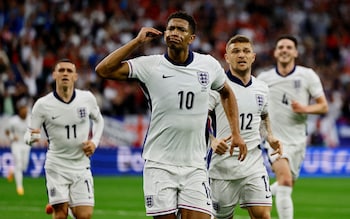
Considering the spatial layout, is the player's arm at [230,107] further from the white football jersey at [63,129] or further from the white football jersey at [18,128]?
the white football jersey at [18,128]

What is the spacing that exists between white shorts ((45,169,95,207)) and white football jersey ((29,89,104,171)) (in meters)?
0.10

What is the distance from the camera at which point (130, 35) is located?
96.2 feet

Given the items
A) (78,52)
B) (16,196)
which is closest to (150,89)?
(16,196)

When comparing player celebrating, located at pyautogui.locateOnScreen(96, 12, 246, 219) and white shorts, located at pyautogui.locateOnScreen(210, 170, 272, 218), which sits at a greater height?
player celebrating, located at pyautogui.locateOnScreen(96, 12, 246, 219)

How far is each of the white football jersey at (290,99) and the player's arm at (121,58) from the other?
206 inches

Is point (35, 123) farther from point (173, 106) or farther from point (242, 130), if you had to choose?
point (173, 106)

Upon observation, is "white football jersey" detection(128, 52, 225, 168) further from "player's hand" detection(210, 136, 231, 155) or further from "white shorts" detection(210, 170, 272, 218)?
"white shorts" detection(210, 170, 272, 218)

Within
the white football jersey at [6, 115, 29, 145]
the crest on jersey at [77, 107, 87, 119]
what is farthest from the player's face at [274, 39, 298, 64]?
the white football jersey at [6, 115, 29, 145]

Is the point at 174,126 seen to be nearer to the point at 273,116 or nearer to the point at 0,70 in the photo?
the point at 273,116

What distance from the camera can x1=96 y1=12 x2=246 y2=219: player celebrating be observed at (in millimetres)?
9289

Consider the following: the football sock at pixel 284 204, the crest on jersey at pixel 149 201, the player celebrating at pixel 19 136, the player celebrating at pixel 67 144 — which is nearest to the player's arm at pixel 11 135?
the player celebrating at pixel 19 136

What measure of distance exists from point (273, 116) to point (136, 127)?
12.8 m

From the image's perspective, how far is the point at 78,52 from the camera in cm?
2809

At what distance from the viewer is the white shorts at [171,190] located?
9.30 m
